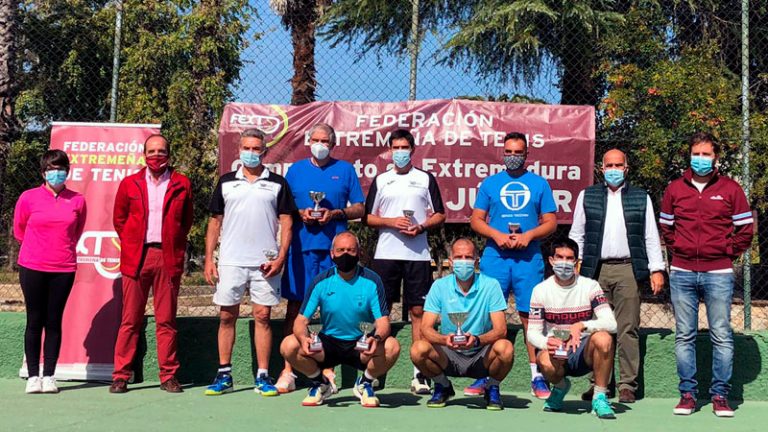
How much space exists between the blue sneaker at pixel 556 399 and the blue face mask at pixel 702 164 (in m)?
1.67

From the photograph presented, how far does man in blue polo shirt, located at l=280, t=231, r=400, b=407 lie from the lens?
575 centimetres

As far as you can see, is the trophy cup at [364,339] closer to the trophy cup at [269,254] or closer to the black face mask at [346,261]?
the black face mask at [346,261]

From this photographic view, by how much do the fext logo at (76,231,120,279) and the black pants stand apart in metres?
0.60

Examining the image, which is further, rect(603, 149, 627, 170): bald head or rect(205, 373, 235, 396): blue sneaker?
rect(205, 373, 235, 396): blue sneaker

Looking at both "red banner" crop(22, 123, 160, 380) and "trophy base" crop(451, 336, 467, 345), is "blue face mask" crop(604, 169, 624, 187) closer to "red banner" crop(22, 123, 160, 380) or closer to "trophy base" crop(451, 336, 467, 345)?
"trophy base" crop(451, 336, 467, 345)

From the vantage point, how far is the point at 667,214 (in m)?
6.01

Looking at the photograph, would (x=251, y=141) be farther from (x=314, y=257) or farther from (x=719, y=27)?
(x=719, y=27)

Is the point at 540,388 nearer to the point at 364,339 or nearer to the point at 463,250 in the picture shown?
the point at 463,250

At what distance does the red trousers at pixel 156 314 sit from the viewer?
6414mm

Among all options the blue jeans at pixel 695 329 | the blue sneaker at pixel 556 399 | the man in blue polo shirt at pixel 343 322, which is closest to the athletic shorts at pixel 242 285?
the man in blue polo shirt at pixel 343 322

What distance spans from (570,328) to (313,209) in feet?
6.66

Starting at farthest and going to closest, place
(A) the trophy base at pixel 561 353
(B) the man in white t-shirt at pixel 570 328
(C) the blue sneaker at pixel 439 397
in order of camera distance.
Result: (C) the blue sneaker at pixel 439 397, (B) the man in white t-shirt at pixel 570 328, (A) the trophy base at pixel 561 353

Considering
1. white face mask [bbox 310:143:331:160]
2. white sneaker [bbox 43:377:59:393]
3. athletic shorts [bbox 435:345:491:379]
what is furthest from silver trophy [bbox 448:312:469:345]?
white sneaker [bbox 43:377:59:393]

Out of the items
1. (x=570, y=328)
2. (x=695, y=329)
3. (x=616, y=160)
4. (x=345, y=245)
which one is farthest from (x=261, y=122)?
(x=695, y=329)
